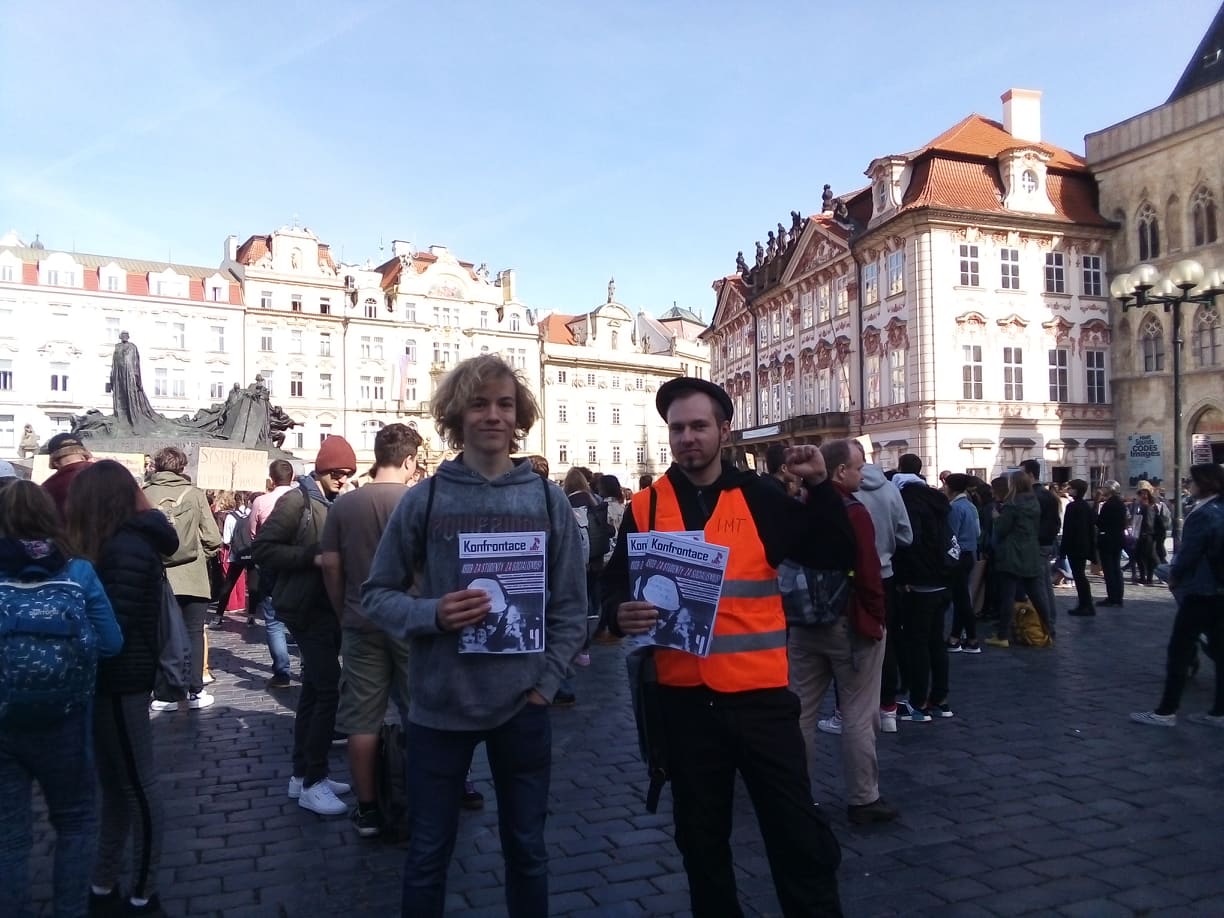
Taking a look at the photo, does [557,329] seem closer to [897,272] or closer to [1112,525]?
[897,272]

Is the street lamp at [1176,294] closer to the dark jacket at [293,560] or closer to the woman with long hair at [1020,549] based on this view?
the woman with long hair at [1020,549]

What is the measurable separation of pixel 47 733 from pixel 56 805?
11.8 inches

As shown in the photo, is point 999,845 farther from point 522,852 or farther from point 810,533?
point 522,852

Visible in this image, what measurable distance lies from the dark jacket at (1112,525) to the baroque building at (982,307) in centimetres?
1929

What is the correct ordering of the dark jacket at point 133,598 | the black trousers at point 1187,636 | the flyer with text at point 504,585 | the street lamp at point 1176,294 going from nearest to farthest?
the flyer with text at point 504,585
the dark jacket at point 133,598
the black trousers at point 1187,636
the street lamp at point 1176,294

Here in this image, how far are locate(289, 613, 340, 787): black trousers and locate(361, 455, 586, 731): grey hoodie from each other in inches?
92.0

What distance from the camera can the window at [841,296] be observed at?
127 ft

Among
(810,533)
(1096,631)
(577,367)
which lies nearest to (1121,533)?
(1096,631)

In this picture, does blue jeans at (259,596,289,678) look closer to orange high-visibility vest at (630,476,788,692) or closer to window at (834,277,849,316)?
orange high-visibility vest at (630,476,788,692)

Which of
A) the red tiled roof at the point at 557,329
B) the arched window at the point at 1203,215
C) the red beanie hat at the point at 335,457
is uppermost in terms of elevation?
the red tiled roof at the point at 557,329

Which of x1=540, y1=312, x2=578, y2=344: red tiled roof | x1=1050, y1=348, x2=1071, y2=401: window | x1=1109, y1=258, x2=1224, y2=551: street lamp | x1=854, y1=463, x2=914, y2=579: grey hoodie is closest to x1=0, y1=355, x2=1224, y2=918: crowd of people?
x1=854, y1=463, x2=914, y2=579: grey hoodie

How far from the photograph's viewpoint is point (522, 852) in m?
2.97

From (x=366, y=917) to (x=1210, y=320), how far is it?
34.8m

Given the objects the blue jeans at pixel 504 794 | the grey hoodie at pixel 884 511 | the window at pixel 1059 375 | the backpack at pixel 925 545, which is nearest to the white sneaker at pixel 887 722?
the backpack at pixel 925 545
